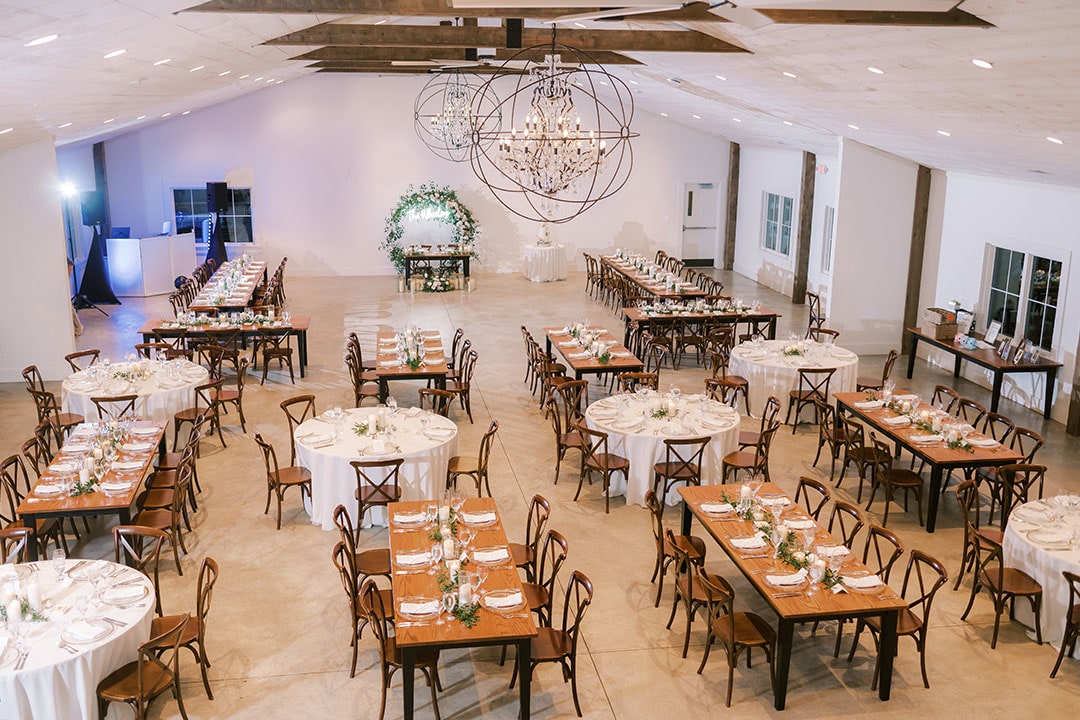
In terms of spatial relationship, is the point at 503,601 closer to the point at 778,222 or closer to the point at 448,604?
the point at 448,604

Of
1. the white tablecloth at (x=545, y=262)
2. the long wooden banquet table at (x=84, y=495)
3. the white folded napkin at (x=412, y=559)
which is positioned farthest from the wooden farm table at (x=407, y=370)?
the white tablecloth at (x=545, y=262)

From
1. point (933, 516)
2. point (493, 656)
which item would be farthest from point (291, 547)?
point (933, 516)

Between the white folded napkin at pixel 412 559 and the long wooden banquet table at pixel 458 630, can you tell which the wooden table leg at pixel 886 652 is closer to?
the long wooden banquet table at pixel 458 630

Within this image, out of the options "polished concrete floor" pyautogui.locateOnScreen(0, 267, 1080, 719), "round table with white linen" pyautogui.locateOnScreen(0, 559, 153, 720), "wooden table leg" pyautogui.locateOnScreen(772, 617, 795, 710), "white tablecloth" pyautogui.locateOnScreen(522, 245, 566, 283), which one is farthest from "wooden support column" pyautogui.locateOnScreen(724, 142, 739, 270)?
"round table with white linen" pyautogui.locateOnScreen(0, 559, 153, 720)

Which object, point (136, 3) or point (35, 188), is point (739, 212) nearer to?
point (35, 188)

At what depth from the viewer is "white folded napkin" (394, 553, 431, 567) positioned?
22.3ft

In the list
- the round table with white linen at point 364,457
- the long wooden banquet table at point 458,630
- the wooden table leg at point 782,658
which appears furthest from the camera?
the round table with white linen at point 364,457

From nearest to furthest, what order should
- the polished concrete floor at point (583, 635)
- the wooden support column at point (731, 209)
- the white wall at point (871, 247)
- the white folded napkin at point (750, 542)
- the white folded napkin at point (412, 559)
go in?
1. the polished concrete floor at point (583, 635)
2. the white folded napkin at point (412, 559)
3. the white folded napkin at point (750, 542)
4. the white wall at point (871, 247)
5. the wooden support column at point (731, 209)

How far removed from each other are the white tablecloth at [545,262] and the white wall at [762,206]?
15.4 ft

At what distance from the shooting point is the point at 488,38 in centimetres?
1235

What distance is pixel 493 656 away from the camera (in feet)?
23.3

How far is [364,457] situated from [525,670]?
138 inches

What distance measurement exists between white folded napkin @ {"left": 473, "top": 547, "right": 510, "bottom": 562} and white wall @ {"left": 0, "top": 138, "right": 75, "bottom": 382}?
10.1 m

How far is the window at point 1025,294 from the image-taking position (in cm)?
1299
